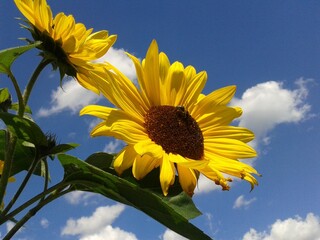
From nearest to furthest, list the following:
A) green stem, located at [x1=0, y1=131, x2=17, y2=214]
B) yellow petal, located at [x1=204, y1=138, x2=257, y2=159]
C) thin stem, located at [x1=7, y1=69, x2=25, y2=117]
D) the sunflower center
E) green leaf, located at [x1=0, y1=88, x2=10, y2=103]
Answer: green stem, located at [x1=0, y1=131, x2=17, y2=214] → thin stem, located at [x1=7, y1=69, x2=25, y2=117] → the sunflower center → yellow petal, located at [x1=204, y1=138, x2=257, y2=159] → green leaf, located at [x1=0, y1=88, x2=10, y2=103]

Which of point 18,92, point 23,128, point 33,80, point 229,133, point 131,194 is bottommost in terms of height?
point 131,194

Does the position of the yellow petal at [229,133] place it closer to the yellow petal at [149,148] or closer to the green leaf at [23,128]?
the yellow petal at [149,148]

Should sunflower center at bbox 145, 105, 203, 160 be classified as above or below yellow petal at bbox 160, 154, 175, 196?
above

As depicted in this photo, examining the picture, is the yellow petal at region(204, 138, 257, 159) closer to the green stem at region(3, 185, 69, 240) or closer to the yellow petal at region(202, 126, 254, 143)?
the yellow petal at region(202, 126, 254, 143)

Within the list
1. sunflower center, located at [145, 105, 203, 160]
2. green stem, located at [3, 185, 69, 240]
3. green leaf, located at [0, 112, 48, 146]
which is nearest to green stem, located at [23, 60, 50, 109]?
green leaf, located at [0, 112, 48, 146]

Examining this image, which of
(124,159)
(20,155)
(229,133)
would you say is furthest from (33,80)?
(229,133)

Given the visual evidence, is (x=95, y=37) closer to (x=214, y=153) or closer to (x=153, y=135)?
(x=153, y=135)

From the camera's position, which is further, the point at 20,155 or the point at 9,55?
the point at 20,155

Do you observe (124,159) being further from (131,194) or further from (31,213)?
(31,213)

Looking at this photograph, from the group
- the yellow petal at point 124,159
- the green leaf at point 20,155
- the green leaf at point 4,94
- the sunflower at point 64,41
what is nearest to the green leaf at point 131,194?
the yellow petal at point 124,159
